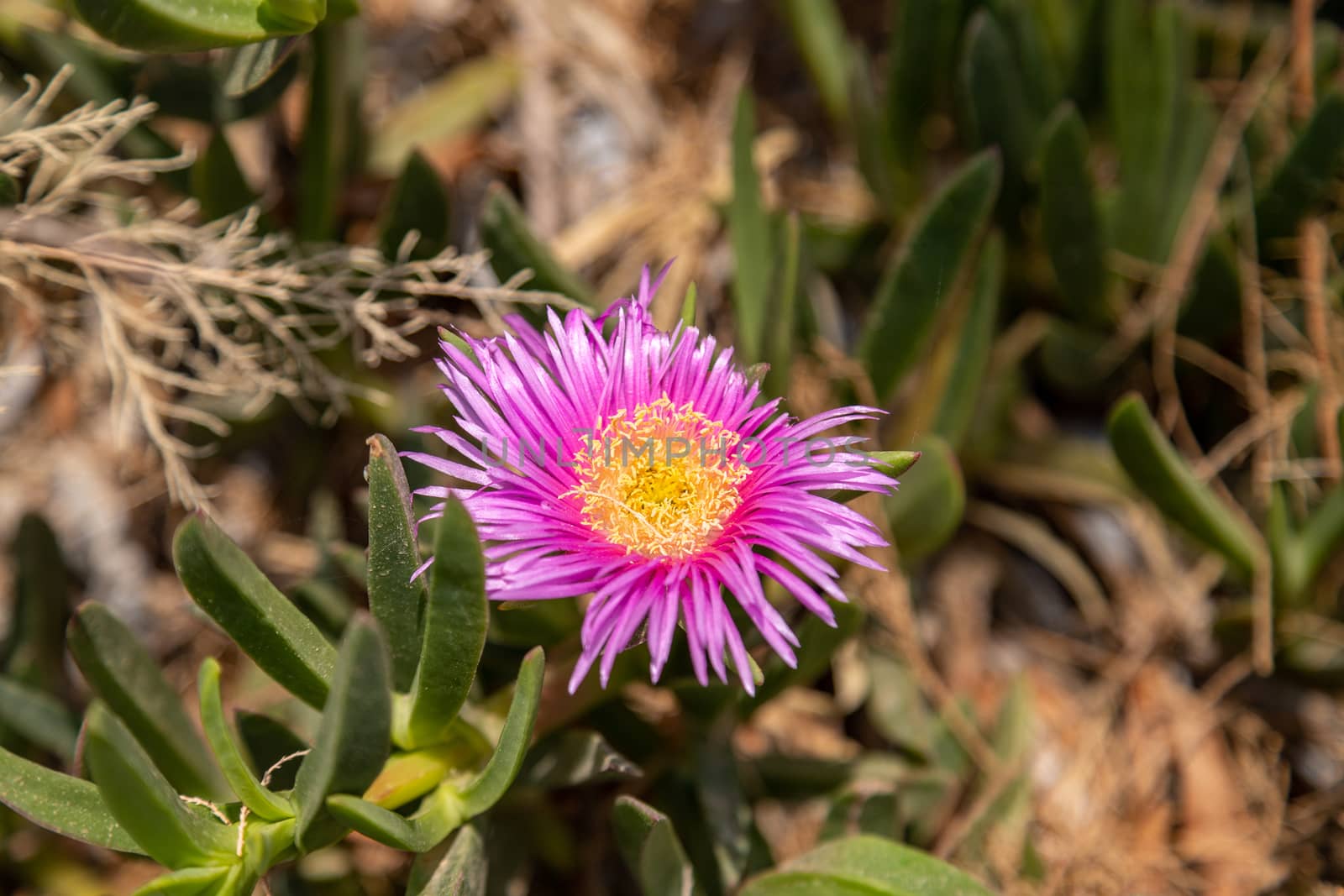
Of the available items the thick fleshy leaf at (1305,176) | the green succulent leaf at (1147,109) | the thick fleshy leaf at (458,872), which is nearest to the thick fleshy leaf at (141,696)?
the thick fleshy leaf at (458,872)

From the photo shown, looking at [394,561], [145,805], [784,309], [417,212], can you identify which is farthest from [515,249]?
[145,805]

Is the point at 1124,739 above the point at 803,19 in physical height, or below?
below

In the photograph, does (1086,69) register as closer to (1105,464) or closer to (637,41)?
(1105,464)

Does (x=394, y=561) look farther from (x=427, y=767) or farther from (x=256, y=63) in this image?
(x=256, y=63)

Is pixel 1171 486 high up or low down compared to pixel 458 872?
up

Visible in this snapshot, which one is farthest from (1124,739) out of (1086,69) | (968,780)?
(1086,69)

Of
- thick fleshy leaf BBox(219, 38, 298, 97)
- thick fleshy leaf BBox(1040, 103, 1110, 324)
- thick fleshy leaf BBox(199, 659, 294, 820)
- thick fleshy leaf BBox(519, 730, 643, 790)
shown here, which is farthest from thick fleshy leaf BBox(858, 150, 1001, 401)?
thick fleshy leaf BBox(199, 659, 294, 820)
